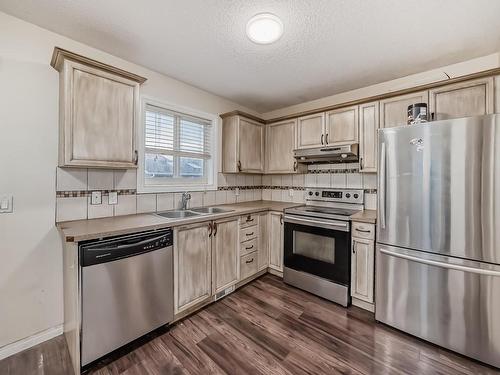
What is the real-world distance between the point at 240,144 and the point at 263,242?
1355mm

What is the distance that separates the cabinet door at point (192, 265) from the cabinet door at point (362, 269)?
146 centimetres

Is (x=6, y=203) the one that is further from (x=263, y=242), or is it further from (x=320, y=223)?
(x=320, y=223)

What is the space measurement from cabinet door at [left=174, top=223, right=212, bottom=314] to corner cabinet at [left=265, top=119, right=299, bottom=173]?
1.55 meters

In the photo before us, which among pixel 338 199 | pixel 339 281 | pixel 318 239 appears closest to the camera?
Result: pixel 339 281

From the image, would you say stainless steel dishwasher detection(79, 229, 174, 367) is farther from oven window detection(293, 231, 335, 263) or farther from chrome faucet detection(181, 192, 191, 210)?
oven window detection(293, 231, 335, 263)

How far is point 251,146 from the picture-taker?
3.32 metres

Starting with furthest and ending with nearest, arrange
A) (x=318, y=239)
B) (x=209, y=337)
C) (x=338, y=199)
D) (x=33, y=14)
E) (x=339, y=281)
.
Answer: (x=338, y=199) → (x=318, y=239) → (x=339, y=281) → (x=209, y=337) → (x=33, y=14)

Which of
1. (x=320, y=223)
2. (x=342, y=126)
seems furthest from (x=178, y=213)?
(x=342, y=126)

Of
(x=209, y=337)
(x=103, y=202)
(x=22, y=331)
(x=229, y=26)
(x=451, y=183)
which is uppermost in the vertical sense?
(x=229, y=26)

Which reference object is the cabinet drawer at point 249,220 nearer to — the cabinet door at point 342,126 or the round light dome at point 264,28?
the cabinet door at point 342,126

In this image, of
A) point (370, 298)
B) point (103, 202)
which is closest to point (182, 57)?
point (103, 202)

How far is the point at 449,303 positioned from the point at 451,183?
91cm

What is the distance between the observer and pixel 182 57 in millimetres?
2215

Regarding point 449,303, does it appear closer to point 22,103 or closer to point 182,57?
point 182,57
